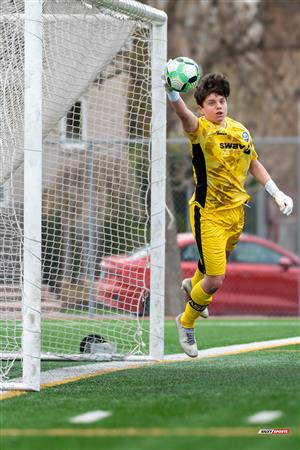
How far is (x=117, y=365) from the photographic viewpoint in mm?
9539

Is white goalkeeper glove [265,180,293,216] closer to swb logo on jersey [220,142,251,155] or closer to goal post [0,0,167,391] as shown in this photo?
swb logo on jersey [220,142,251,155]

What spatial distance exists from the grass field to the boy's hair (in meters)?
1.90

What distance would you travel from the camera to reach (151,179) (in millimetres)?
9922

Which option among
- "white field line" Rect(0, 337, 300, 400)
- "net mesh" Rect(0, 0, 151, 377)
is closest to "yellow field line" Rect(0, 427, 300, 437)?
"white field line" Rect(0, 337, 300, 400)

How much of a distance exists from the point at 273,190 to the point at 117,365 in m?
1.79

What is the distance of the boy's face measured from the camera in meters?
8.83

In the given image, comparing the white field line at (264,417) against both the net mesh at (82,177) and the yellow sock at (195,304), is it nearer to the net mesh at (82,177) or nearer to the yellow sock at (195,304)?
the net mesh at (82,177)

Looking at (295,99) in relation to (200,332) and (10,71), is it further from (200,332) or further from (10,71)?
(10,71)

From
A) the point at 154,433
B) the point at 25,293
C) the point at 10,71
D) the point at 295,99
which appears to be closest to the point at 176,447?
the point at 154,433

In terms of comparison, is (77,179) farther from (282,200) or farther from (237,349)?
(282,200)

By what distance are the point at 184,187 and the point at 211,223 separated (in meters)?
9.63

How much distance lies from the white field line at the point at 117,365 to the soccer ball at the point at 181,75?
6.74ft

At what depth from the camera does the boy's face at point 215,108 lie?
29.0 feet

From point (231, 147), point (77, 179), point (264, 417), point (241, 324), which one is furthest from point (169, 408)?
point (241, 324)
